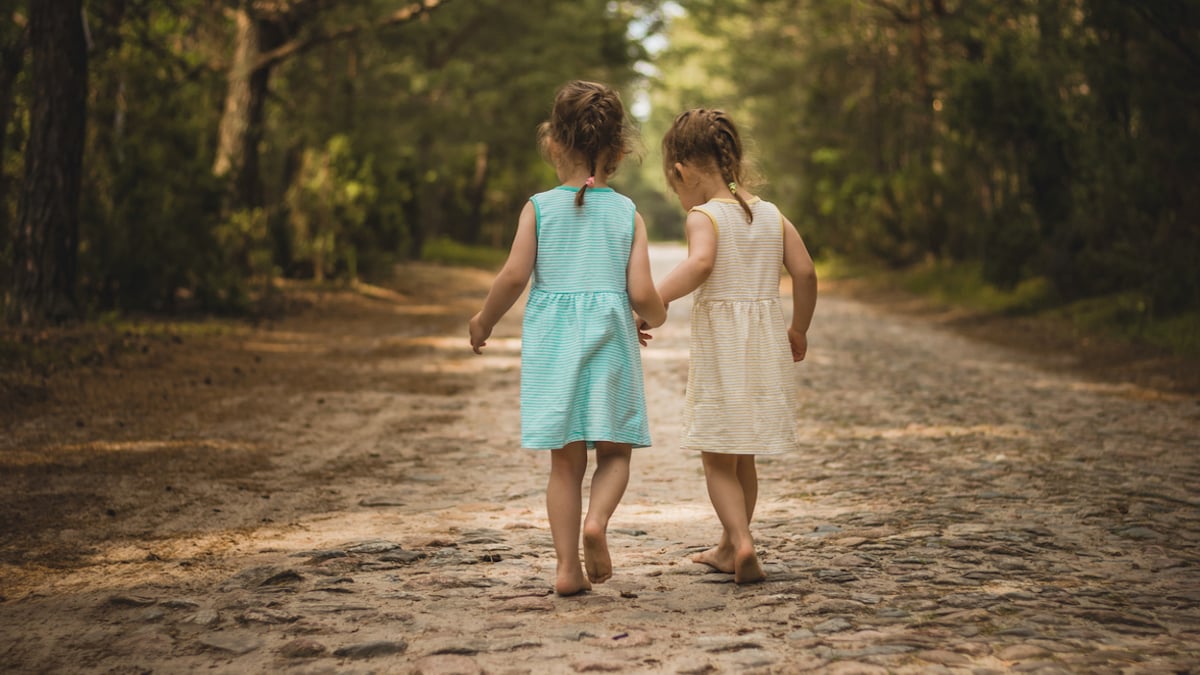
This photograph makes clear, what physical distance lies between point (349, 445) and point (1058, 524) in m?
4.16

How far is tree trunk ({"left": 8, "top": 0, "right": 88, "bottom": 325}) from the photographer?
433 inches

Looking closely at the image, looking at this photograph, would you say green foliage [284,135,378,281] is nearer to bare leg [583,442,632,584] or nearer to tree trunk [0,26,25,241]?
tree trunk [0,26,25,241]

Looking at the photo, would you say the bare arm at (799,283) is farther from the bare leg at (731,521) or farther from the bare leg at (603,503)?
the bare leg at (603,503)

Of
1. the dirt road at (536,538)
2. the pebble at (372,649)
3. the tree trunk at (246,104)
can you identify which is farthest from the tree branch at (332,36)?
the pebble at (372,649)

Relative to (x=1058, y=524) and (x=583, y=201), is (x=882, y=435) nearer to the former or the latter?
(x=1058, y=524)

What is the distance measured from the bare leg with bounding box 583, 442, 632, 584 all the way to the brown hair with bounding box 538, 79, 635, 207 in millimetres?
906

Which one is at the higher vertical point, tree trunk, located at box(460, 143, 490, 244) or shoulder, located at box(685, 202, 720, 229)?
tree trunk, located at box(460, 143, 490, 244)

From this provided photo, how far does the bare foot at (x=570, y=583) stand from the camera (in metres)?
4.12

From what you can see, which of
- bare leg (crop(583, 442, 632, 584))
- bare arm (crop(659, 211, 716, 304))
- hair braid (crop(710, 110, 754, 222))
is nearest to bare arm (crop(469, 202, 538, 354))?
bare arm (crop(659, 211, 716, 304))

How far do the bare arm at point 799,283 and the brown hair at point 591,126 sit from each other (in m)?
0.74

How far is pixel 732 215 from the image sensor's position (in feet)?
14.8

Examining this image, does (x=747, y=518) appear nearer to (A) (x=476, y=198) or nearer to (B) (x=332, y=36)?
(B) (x=332, y=36)

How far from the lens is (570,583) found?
412cm

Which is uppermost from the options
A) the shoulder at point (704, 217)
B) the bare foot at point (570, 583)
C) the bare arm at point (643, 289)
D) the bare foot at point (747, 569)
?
the shoulder at point (704, 217)
